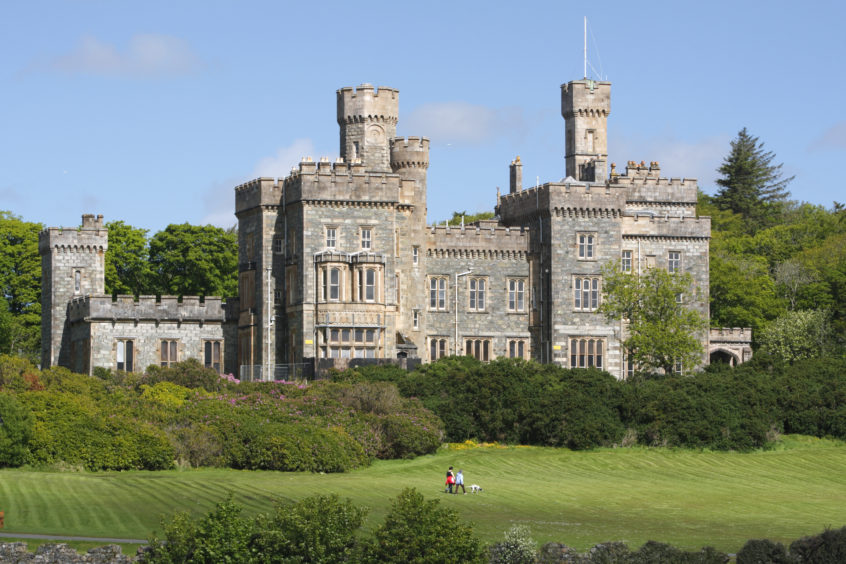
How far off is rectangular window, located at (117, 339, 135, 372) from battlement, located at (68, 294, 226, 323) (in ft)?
3.71

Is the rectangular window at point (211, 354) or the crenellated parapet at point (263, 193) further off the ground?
the crenellated parapet at point (263, 193)

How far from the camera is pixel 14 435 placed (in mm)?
53438

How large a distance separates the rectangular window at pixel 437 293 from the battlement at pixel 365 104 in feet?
27.3

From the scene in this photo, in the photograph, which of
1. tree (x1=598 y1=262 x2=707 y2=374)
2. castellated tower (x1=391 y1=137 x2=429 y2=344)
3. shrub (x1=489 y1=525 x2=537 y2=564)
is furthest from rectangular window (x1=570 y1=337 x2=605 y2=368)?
shrub (x1=489 y1=525 x2=537 y2=564)

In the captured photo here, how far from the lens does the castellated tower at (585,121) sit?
82812 mm

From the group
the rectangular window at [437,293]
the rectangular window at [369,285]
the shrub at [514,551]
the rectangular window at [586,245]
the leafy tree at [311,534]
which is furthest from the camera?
the rectangular window at [437,293]

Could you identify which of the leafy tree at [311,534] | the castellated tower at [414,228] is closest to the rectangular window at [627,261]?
the castellated tower at [414,228]

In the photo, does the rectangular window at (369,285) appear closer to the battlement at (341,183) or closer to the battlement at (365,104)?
the battlement at (341,183)

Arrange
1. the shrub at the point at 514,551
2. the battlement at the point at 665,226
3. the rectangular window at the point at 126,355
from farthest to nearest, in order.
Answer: the battlement at the point at 665,226 → the rectangular window at the point at 126,355 → the shrub at the point at 514,551

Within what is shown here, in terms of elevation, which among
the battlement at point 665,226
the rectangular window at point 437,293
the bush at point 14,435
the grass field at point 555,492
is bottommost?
the grass field at point 555,492

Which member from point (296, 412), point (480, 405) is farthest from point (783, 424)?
point (296, 412)

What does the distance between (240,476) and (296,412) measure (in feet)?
23.6

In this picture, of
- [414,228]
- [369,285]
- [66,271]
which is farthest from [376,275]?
[66,271]

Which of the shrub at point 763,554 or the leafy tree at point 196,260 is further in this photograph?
the leafy tree at point 196,260
